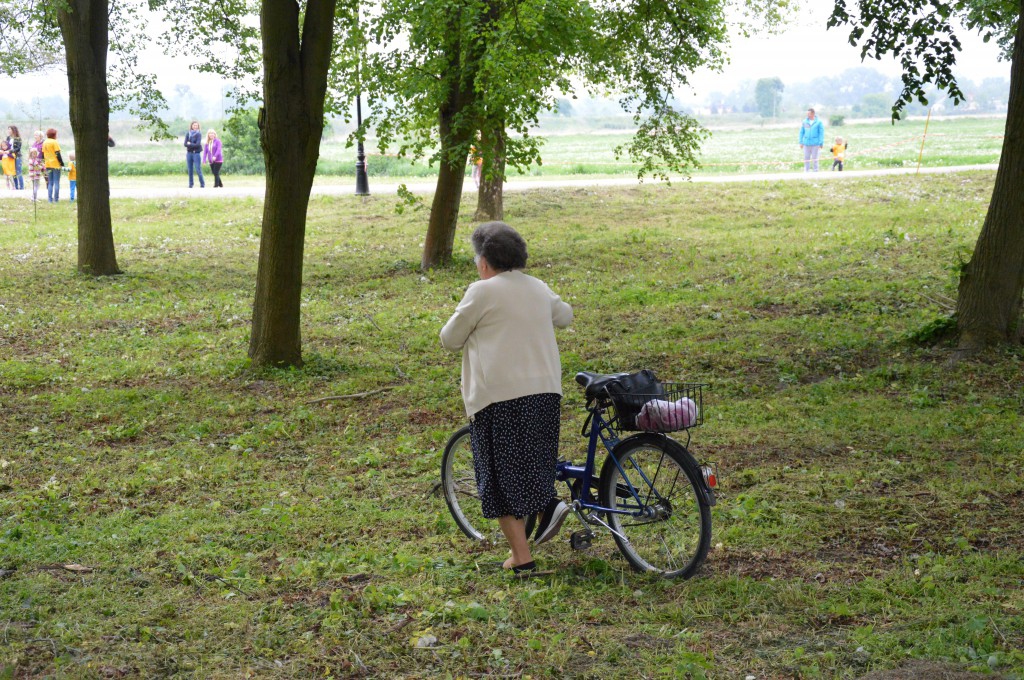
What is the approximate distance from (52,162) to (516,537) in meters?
24.3

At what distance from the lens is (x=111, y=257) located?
16.5 meters

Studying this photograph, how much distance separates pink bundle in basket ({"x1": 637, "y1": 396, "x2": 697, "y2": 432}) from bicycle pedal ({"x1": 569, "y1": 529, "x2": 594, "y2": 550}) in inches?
28.6

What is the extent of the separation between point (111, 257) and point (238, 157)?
22727 mm

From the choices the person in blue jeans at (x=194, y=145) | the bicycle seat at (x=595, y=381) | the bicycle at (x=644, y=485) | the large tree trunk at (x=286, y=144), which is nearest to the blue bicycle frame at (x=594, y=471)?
the bicycle at (x=644, y=485)

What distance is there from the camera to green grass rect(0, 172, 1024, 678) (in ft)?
14.8

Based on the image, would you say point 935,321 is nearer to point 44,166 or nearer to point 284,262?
point 284,262

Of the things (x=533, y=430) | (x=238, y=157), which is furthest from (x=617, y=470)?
(x=238, y=157)

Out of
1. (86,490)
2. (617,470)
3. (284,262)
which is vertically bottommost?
(86,490)

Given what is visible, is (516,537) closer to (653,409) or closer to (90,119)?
(653,409)

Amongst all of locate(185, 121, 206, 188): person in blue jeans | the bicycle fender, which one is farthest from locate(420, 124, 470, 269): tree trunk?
locate(185, 121, 206, 188): person in blue jeans

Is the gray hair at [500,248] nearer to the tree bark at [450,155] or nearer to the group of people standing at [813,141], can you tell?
the tree bark at [450,155]

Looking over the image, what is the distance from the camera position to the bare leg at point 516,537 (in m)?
5.26

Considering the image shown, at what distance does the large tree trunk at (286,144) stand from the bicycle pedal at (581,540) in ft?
19.0

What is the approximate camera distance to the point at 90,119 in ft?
51.8
